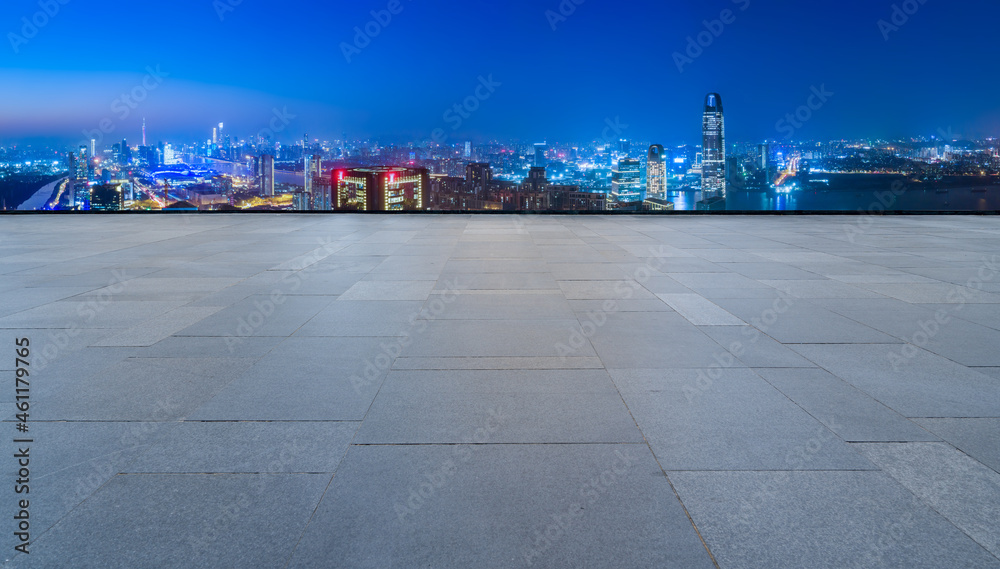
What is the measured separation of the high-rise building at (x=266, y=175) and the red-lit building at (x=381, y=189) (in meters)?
3.25

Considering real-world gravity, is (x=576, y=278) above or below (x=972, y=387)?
above

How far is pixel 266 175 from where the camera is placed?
92.1 ft

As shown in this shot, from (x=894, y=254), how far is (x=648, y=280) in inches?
289

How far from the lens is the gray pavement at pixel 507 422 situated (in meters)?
2.92

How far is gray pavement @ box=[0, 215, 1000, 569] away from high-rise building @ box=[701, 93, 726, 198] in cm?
1931

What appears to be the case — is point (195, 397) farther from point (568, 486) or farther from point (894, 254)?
point (894, 254)

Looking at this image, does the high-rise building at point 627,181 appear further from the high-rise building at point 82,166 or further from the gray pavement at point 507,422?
the high-rise building at point 82,166

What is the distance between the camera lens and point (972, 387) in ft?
16.5

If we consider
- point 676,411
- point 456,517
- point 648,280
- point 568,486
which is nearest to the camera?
point 456,517

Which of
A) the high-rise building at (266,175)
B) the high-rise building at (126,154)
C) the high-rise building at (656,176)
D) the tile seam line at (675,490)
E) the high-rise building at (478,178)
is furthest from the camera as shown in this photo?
the high-rise building at (126,154)

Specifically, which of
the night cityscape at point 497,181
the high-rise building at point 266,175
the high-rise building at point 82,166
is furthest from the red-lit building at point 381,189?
the high-rise building at point 82,166

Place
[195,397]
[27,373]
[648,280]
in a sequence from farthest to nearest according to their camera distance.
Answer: [648,280] < [27,373] < [195,397]

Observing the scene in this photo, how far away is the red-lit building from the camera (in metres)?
25.8

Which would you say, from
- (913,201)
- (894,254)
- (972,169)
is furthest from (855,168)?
(894,254)
